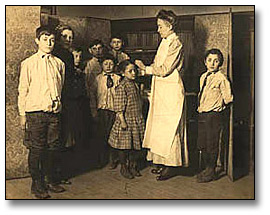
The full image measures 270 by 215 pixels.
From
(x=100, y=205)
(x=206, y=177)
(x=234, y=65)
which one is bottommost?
(x=100, y=205)

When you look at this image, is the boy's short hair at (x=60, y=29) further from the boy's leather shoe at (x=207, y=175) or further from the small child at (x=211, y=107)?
the boy's leather shoe at (x=207, y=175)

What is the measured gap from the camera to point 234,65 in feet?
6.85

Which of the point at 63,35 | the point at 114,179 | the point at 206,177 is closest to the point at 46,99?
the point at 63,35

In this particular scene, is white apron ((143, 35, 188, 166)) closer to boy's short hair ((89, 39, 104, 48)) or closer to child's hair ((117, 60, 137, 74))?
child's hair ((117, 60, 137, 74))

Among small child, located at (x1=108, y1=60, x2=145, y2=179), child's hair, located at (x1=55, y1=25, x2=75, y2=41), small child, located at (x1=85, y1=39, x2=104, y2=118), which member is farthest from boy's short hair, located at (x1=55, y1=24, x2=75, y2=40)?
small child, located at (x1=108, y1=60, x2=145, y2=179)

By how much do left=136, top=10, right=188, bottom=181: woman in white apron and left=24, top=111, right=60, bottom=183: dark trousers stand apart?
0.41m

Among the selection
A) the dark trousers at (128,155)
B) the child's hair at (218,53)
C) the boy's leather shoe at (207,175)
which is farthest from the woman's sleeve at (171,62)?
the boy's leather shoe at (207,175)

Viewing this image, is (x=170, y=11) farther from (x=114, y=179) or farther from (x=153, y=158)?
(x=114, y=179)

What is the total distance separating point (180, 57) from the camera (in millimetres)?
2082

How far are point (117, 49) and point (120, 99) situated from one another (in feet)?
0.71

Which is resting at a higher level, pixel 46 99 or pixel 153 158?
pixel 46 99

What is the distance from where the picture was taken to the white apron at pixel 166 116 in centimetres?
209

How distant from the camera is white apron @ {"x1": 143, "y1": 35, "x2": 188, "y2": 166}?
209 centimetres

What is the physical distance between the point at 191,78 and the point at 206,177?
0.44m
